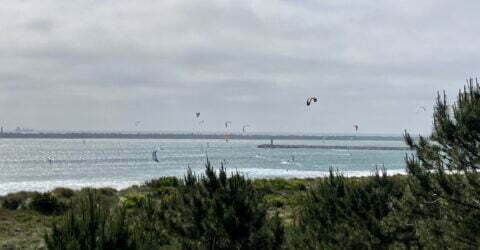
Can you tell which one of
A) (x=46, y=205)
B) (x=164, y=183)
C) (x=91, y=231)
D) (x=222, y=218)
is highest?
(x=91, y=231)

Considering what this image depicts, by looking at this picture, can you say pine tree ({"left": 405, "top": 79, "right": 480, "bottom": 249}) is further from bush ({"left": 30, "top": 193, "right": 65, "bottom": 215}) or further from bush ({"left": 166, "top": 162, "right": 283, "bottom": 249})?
bush ({"left": 30, "top": 193, "right": 65, "bottom": 215})

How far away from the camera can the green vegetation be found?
9.26 meters

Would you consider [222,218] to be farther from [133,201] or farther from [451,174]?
[133,201]

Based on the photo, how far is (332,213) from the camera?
1576 centimetres

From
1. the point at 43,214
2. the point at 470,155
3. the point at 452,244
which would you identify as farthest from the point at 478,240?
the point at 43,214

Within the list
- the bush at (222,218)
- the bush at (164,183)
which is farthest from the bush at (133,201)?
the bush at (222,218)

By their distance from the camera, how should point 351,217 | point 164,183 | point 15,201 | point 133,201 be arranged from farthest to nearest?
point 164,183
point 15,201
point 133,201
point 351,217

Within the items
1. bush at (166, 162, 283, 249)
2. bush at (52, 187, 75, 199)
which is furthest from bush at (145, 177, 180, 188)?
bush at (166, 162, 283, 249)

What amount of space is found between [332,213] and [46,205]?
2363cm

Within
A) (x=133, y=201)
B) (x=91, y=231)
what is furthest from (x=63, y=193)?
(x=91, y=231)

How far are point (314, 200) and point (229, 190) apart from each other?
305cm

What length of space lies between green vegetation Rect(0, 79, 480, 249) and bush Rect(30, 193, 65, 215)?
768 inches

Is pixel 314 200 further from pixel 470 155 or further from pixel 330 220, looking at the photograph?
pixel 470 155

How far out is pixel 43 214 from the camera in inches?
1299
